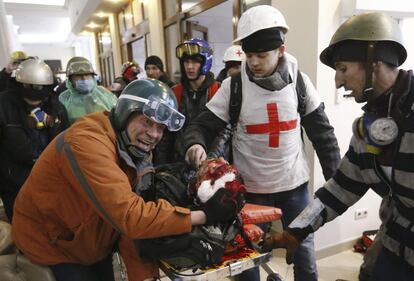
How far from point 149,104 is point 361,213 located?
2347mm

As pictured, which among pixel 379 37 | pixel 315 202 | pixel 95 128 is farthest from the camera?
pixel 315 202

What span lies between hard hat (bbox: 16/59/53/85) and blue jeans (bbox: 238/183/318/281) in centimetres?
160

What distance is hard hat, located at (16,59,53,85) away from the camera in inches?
82.0

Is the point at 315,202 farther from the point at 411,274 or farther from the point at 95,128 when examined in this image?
the point at 95,128

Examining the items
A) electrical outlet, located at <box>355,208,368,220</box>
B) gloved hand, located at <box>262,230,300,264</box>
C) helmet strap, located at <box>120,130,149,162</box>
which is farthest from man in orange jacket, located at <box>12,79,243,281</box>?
electrical outlet, located at <box>355,208,368,220</box>

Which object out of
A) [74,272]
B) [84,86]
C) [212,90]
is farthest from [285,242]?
[84,86]

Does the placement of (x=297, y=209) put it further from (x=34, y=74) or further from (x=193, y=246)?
(x=34, y=74)

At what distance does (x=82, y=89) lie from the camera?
276 cm

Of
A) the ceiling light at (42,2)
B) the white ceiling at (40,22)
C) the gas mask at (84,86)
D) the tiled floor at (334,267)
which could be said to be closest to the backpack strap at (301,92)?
the tiled floor at (334,267)

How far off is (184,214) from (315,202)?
0.58 meters

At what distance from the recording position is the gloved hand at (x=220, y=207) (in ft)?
3.47

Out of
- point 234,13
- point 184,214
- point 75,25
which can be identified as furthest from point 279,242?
point 75,25

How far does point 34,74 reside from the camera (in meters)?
2.10

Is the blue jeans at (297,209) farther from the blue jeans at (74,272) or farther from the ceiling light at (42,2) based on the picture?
the ceiling light at (42,2)
